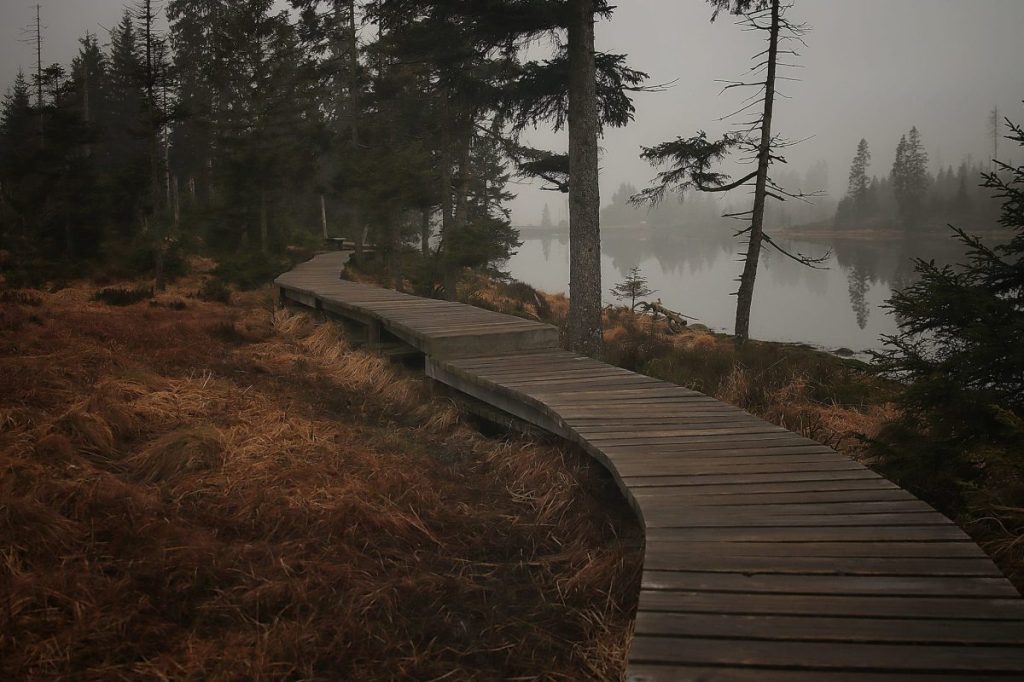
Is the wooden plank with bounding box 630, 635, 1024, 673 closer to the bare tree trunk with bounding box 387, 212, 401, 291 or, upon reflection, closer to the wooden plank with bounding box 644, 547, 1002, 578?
the wooden plank with bounding box 644, 547, 1002, 578

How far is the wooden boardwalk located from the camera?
2.02 m

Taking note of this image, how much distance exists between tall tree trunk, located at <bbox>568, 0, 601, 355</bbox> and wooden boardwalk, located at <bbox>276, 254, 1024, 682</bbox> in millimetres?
4711

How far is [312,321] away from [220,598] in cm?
897

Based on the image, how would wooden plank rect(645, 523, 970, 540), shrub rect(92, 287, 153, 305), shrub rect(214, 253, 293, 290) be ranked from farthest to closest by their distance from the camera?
1. shrub rect(214, 253, 293, 290)
2. shrub rect(92, 287, 153, 305)
3. wooden plank rect(645, 523, 970, 540)

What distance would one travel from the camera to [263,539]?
3.56 meters

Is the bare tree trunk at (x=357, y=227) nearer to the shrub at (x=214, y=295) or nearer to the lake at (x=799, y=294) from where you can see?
the shrub at (x=214, y=295)

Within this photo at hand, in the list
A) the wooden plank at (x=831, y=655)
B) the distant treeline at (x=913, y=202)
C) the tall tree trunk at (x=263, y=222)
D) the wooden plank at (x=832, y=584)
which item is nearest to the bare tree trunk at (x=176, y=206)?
the tall tree trunk at (x=263, y=222)

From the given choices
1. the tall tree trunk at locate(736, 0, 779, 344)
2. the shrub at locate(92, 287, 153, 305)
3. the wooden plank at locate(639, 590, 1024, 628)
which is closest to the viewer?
the wooden plank at locate(639, 590, 1024, 628)

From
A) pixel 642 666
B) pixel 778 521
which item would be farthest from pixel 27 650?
pixel 778 521

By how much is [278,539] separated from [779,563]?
8.39 feet

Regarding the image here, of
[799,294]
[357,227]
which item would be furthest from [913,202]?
[357,227]

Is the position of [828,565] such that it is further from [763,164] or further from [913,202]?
[913,202]

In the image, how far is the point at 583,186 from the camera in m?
9.45

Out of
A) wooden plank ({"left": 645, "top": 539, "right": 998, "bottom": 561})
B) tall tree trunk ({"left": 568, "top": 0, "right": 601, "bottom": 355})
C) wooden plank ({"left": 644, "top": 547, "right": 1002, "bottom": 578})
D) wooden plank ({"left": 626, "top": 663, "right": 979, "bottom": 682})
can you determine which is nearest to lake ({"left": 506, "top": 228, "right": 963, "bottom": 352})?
tall tree trunk ({"left": 568, "top": 0, "right": 601, "bottom": 355})
